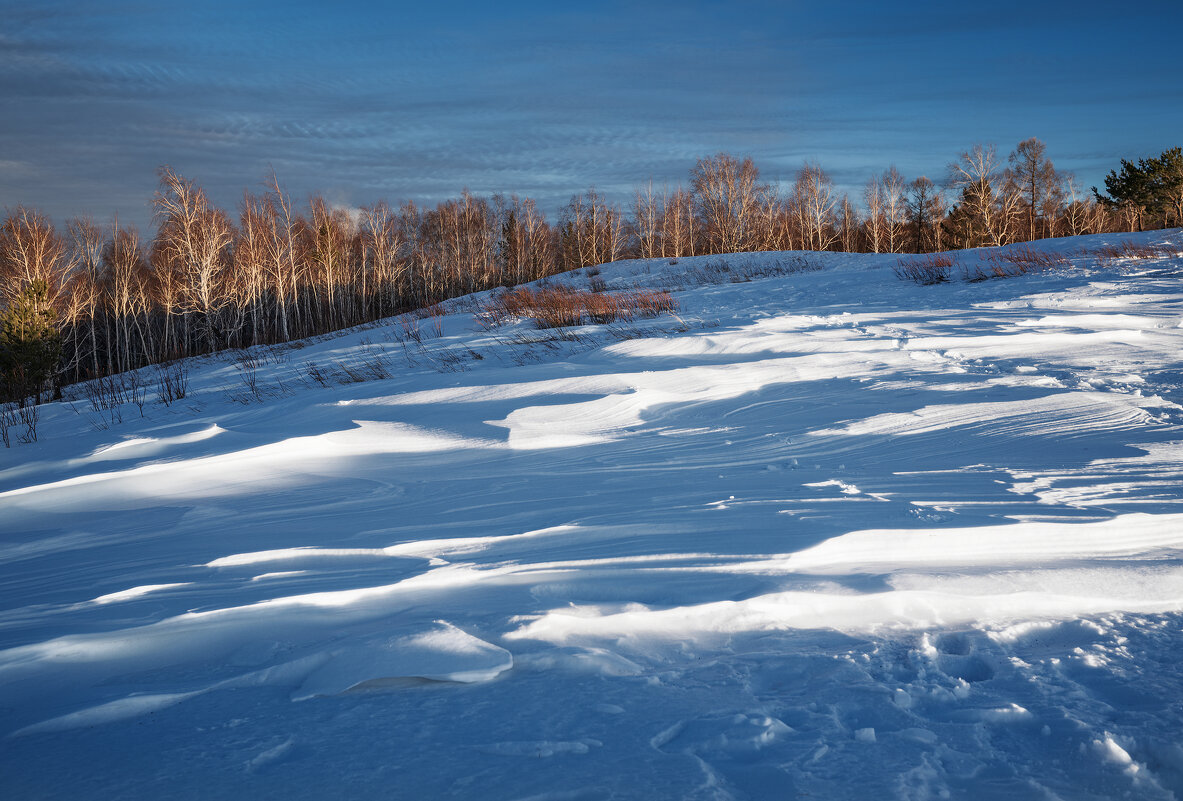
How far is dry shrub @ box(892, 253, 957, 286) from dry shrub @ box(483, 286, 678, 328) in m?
5.74

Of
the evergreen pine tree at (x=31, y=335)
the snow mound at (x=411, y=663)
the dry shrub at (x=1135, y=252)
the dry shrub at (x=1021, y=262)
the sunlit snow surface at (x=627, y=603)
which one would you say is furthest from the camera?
the evergreen pine tree at (x=31, y=335)

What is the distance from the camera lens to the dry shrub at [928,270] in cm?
1464

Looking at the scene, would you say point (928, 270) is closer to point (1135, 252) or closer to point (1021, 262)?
point (1021, 262)

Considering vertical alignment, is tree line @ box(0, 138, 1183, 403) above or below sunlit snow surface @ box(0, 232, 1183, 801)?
above

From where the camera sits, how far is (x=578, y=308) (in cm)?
1317

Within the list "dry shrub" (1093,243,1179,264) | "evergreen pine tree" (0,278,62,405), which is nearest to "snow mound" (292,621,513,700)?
"dry shrub" (1093,243,1179,264)

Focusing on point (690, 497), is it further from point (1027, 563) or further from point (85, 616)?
point (85, 616)

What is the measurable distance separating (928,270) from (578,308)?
8457 mm

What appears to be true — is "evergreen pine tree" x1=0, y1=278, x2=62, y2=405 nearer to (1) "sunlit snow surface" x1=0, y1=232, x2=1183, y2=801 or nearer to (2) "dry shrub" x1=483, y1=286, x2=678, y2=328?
(2) "dry shrub" x1=483, y1=286, x2=678, y2=328

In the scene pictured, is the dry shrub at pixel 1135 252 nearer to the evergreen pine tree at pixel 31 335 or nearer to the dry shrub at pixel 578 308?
the dry shrub at pixel 578 308

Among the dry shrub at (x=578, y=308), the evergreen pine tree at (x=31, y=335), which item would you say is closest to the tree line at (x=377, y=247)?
the evergreen pine tree at (x=31, y=335)

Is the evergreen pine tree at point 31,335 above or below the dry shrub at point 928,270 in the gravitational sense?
above

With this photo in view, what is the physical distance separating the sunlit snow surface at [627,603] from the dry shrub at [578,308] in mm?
6934

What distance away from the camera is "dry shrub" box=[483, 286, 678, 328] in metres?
12.7
